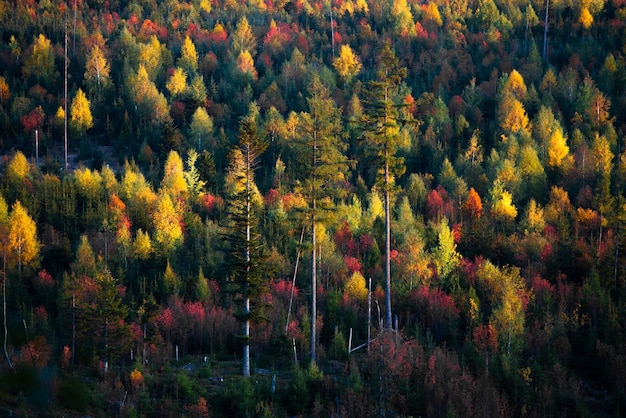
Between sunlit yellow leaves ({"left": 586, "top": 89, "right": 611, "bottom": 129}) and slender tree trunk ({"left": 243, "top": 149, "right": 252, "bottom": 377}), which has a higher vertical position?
sunlit yellow leaves ({"left": 586, "top": 89, "right": 611, "bottom": 129})

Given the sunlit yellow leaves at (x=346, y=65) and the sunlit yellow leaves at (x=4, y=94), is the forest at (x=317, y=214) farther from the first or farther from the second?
the sunlit yellow leaves at (x=4, y=94)

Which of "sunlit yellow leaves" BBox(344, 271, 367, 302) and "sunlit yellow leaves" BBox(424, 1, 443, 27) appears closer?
"sunlit yellow leaves" BBox(344, 271, 367, 302)

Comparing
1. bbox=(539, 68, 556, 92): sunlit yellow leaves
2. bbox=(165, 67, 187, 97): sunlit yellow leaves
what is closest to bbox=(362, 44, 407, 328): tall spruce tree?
bbox=(539, 68, 556, 92): sunlit yellow leaves

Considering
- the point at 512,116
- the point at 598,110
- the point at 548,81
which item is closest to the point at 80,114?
the point at 512,116

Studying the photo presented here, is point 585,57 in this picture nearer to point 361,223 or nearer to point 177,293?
point 361,223

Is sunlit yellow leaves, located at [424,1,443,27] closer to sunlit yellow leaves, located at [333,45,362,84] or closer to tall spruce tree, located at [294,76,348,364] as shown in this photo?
sunlit yellow leaves, located at [333,45,362,84]

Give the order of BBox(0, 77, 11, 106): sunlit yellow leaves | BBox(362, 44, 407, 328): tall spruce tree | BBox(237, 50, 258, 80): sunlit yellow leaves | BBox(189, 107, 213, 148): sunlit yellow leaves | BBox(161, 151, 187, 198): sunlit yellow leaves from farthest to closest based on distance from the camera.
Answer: BBox(237, 50, 258, 80): sunlit yellow leaves, BBox(0, 77, 11, 106): sunlit yellow leaves, BBox(189, 107, 213, 148): sunlit yellow leaves, BBox(161, 151, 187, 198): sunlit yellow leaves, BBox(362, 44, 407, 328): tall spruce tree

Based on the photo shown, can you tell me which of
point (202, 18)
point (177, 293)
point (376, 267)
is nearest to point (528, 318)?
point (376, 267)
